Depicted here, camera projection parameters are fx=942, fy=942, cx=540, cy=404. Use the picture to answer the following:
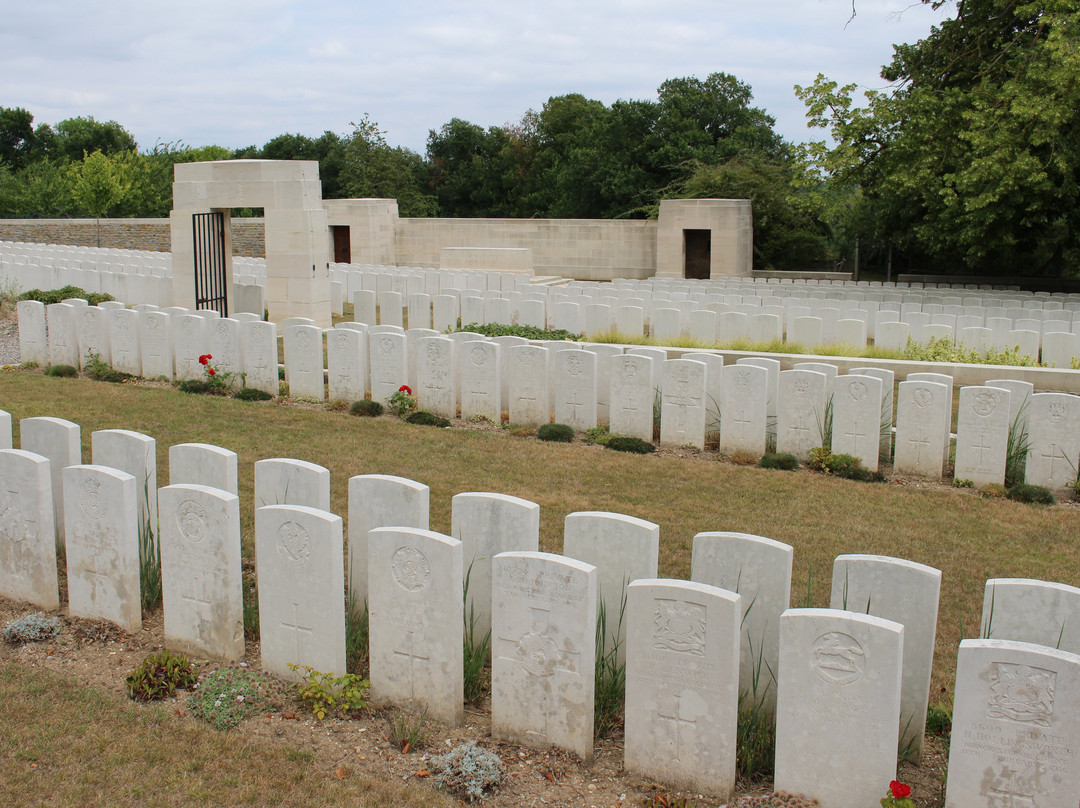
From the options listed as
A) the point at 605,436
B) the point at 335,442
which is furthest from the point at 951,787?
the point at 335,442

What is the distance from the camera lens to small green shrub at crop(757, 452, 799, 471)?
946cm

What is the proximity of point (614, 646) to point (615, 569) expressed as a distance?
1.34 feet

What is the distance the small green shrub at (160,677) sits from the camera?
16.4 feet

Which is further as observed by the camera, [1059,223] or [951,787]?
[1059,223]

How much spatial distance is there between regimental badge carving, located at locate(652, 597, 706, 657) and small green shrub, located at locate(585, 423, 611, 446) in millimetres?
6034

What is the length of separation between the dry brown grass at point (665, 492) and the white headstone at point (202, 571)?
1.65m

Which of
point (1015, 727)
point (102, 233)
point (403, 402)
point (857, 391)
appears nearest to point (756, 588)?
point (1015, 727)

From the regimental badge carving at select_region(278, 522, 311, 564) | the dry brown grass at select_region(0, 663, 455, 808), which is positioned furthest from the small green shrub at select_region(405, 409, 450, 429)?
the dry brown grass at select_region(0, 663, 455, 808)

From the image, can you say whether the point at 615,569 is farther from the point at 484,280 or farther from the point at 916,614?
the point at 484,280

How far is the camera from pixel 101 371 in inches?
503

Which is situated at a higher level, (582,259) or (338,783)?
(582,259)

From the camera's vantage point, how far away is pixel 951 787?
381 cm

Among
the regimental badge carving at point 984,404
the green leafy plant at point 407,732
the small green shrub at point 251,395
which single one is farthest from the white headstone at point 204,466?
the regimental badge carving at point 984,404

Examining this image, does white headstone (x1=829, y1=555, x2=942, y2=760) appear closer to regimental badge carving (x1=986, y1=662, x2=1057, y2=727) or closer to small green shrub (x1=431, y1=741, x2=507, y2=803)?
regimental badge carving (x1=986, y1=662, x2=1057, y2=727)
